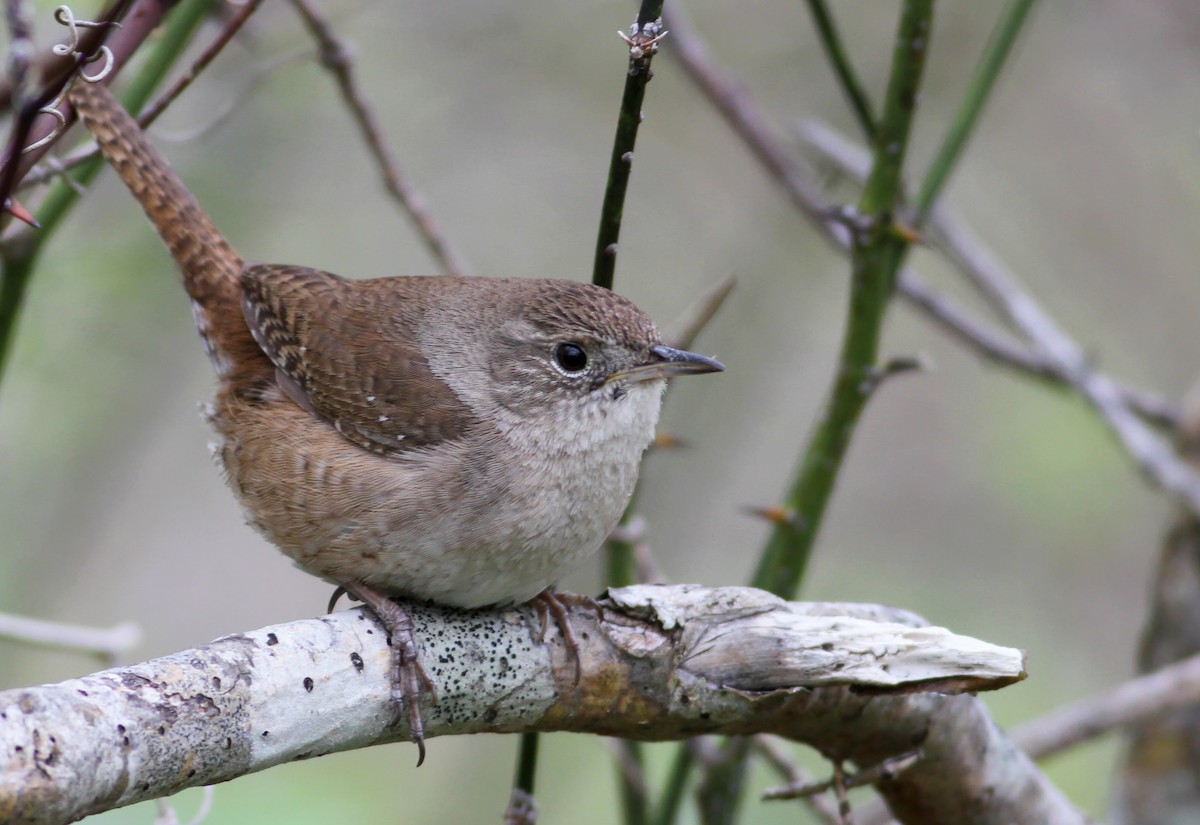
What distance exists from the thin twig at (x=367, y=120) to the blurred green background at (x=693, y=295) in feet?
3.62

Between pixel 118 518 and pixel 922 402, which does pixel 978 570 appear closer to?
pixel 922 402

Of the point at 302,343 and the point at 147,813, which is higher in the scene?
the point at 302,343

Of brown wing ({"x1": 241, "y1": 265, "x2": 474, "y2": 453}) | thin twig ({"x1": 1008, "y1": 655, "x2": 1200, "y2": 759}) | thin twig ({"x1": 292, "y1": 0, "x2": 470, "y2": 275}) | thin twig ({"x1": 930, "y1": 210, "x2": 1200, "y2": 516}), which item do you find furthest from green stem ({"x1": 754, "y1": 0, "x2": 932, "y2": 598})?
thin twig ({"x1": 930, "y1": 210, "x2": 1200, "y2": 516})

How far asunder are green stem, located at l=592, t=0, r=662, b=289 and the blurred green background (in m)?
2.45

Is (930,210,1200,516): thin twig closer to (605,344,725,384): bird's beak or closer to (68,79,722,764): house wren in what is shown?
(605,344,725,384): bird's beak

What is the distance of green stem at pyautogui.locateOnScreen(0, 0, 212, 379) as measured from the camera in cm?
272

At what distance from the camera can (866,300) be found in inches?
114

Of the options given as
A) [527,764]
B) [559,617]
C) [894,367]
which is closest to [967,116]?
[894,367]

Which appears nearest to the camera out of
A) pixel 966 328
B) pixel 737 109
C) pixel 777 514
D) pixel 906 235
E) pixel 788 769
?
pixel 906 235

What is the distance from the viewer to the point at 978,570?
6.75m

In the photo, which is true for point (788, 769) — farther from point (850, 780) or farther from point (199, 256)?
point (199, 256)

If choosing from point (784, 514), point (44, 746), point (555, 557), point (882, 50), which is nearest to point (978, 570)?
point (882, 50)

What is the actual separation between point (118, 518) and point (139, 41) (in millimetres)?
4720

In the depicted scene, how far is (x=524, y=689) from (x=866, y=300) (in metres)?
1.23
